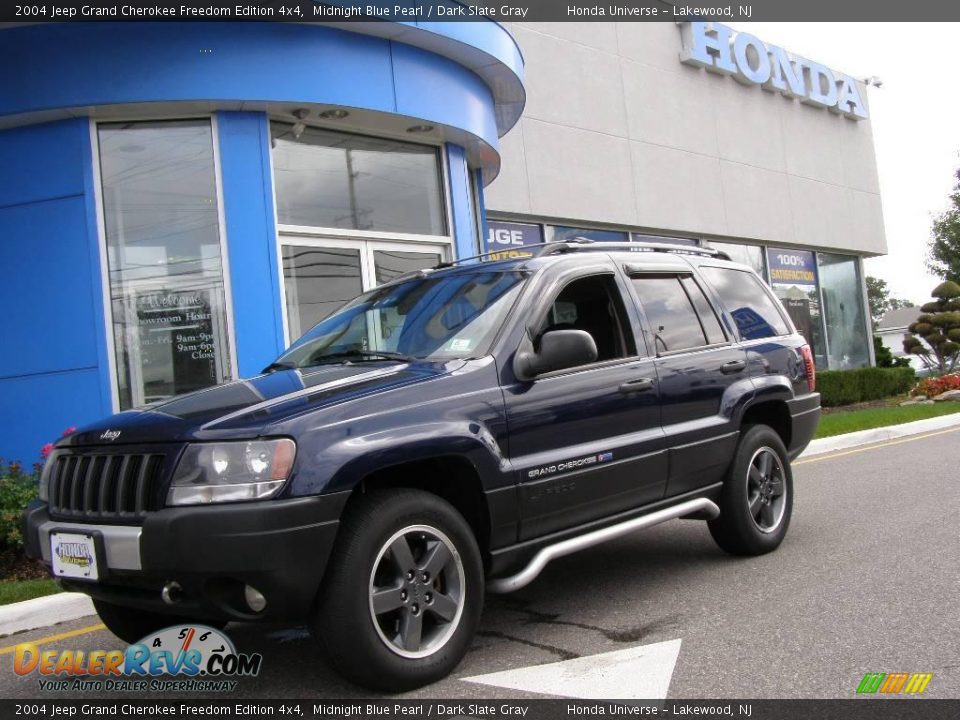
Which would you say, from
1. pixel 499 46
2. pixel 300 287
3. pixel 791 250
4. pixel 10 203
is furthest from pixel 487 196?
pixel 791 250

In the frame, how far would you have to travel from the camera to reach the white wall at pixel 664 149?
16.3 metres

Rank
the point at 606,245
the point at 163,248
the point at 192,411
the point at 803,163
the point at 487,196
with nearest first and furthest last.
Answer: the point at 192,411
the point at 606,245
the point at 163,248
the point at 487,196
the point at 803,163

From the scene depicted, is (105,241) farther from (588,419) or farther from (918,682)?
(918,682)

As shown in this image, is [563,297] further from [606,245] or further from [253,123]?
[253,123]

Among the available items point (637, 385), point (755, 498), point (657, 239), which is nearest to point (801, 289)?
point (657, 239)

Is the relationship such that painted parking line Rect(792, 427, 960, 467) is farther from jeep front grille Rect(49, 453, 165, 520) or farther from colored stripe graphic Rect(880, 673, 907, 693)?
jeep front grille Rect(49, 453, 165, 520)

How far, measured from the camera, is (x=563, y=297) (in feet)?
16.5

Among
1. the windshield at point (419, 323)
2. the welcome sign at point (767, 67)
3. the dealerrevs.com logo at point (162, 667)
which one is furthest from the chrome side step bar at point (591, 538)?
the welcome sign at point (767, 67)

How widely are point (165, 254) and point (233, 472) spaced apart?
21.4 feet

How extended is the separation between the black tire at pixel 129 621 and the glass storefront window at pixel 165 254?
497 centimetres

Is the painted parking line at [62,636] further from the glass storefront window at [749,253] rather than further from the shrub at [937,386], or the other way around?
the shrub at [937,386]

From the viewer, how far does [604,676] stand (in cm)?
379

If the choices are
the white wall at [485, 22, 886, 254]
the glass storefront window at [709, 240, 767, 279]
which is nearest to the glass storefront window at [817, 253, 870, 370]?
the white wall at [485, 22, 886, 254]

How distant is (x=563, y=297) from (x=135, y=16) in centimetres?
588
